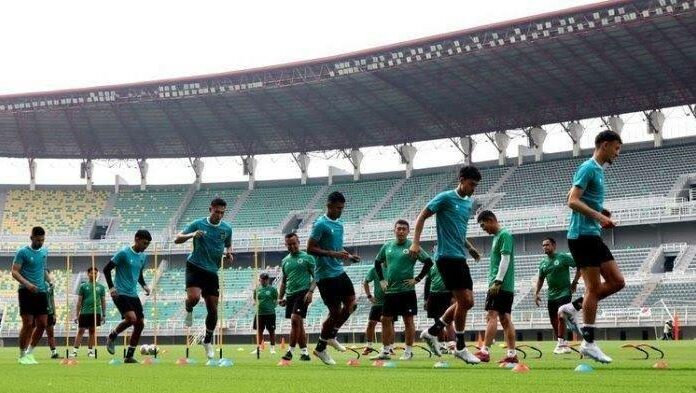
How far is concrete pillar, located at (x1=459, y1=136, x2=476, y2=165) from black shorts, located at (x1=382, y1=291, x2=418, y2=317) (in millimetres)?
43234

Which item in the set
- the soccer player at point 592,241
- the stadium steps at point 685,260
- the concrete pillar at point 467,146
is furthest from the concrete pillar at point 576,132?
the soccer player at point 592,241

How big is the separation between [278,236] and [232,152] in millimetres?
8371

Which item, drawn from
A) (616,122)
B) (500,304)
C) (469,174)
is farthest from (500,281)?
(616,122)

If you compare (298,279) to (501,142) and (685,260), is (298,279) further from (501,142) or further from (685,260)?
(501,142)

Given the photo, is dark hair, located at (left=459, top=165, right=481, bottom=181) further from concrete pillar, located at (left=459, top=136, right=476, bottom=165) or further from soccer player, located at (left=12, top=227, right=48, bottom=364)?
concrete pillar, located at (left=459, top=136, right=476, bottom=165)

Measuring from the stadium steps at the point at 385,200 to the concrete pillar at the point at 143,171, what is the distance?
16634 mm

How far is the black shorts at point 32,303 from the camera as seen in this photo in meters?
16.6

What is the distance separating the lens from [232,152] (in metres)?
63.9

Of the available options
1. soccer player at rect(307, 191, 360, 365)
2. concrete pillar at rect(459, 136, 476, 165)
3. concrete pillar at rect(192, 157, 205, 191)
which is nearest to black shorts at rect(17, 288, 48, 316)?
soccer player at rect(307, 191, 360, 365)

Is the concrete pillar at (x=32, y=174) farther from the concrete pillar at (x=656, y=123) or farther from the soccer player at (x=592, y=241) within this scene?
the soccer player at (x=592, y=241)

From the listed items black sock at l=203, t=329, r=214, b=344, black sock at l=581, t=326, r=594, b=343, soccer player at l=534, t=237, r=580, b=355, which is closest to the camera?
black sock at l=581, t=326, r=594, b=343

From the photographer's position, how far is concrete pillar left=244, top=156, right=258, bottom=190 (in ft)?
212

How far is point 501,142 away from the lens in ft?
187

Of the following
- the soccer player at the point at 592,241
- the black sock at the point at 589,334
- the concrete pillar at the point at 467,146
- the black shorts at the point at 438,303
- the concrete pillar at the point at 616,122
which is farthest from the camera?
the concrete pillar at the point at 467,146
